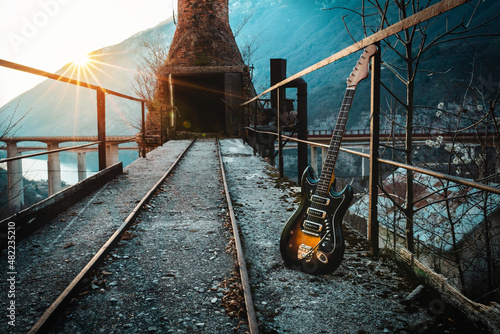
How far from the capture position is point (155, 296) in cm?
206

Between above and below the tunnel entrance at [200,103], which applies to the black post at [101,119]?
below

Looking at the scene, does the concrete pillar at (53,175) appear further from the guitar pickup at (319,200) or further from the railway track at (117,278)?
the guitar pickup at (319,200)

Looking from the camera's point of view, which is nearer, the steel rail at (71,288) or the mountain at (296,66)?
the steel rail at (71,288)

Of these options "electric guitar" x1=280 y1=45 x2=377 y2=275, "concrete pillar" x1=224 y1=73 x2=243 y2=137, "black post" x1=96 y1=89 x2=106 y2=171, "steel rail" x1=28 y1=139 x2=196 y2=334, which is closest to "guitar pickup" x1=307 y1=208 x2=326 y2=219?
"electric guitar" x1=280 y1=45 x2=377 y2=275

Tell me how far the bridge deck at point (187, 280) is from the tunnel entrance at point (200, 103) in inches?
608

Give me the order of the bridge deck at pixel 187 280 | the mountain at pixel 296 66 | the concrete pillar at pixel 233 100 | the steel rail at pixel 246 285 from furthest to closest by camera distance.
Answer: the mountain at pixel 296 66 → the concrete pillar at pixel 233 100 → the bridge deck at pixel 187 280 → the steel rail at pixel 246 285

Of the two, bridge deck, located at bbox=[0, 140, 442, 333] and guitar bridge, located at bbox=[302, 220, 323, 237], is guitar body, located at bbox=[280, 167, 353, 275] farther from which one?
bridge deck, located at bbox=[0, 140, 442, 333]

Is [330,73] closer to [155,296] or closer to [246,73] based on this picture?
[246,73]

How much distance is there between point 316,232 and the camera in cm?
212

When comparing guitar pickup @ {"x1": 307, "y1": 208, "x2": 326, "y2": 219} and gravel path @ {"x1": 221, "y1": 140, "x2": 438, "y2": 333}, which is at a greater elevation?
guitar pickup @ {"x1": 307, "y1": 208, "x2": 326, "y2": 219}

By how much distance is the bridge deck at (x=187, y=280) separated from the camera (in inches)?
70.2

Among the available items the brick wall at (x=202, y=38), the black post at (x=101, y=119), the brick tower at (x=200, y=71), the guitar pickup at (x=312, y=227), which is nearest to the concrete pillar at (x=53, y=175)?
the brick tower at (x=200, y=71)

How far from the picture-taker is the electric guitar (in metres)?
2.08

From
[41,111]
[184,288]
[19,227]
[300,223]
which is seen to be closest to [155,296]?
[184,288]
